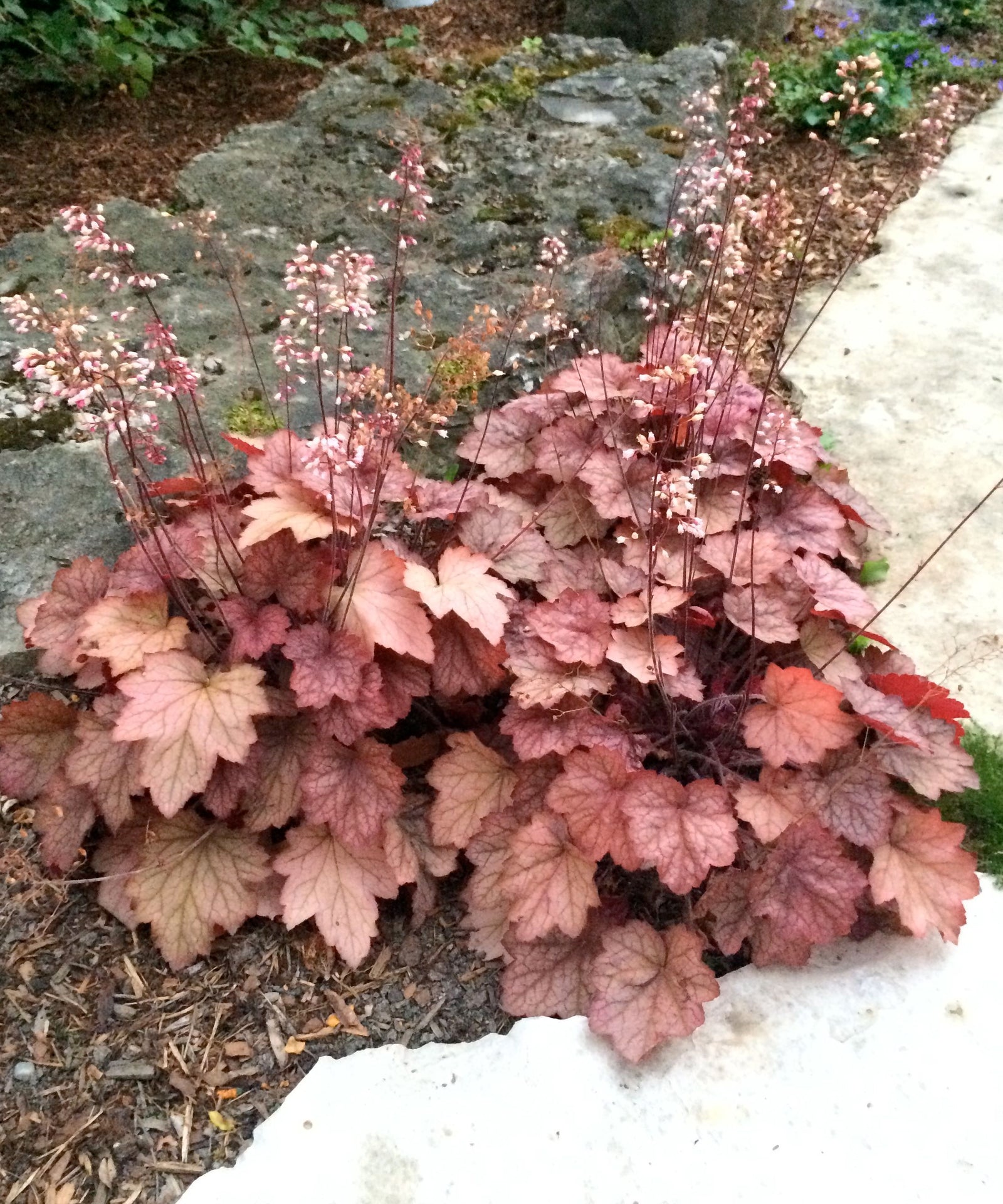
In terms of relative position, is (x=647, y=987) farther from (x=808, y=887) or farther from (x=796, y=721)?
(x=796, y=721)

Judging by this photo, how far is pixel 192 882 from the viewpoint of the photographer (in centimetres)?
197

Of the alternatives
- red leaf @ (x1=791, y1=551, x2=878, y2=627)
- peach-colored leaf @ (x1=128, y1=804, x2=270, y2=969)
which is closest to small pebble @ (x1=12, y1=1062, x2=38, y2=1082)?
peach-colored leaf @ (x1=128, y1=804, x2=270, y2=969)

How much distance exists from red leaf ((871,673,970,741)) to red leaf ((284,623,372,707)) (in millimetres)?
1196

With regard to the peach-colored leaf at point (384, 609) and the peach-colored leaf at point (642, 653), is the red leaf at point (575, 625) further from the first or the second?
the peach-colored leaf at point (384, 609)

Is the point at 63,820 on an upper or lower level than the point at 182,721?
lower

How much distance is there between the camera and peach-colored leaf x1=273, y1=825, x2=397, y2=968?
1.94 meters

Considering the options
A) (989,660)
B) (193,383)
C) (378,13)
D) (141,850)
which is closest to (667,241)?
(989,660)

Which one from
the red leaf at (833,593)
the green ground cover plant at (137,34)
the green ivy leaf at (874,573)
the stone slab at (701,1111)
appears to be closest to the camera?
the stone slab at (701,1111)

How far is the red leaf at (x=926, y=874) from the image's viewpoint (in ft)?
6.02

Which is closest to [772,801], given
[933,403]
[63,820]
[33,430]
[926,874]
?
[926,874]

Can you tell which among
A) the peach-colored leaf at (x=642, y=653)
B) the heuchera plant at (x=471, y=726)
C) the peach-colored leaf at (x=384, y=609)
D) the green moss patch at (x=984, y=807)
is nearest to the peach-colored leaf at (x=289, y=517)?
the heuchera plant at (x=471, y=726)

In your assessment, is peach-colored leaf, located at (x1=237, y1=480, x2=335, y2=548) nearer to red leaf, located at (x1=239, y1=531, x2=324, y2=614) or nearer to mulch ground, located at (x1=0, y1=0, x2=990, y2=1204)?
red leaf, located at (x1=239, y1=531, x2=324, y2=614)

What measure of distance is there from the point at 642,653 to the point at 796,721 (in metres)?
0.36

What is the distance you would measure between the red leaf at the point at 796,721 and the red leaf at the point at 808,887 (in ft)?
0.49
